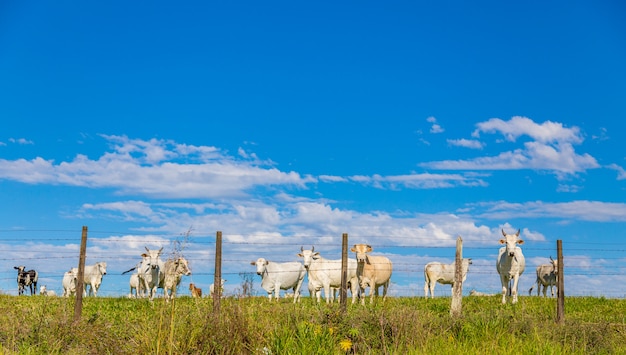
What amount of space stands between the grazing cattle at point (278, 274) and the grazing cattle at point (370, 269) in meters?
2.91

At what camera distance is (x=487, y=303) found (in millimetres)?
20359

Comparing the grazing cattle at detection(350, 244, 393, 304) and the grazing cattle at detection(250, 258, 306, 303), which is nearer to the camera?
the grazing cattle at detection(350, 244, 393, 304)

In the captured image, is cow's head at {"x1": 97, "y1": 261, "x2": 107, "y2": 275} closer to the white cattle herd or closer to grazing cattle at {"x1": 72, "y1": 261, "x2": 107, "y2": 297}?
grazing cattle at {"x1": 72, "y1": 261, "x2": 107, "y2": 297}

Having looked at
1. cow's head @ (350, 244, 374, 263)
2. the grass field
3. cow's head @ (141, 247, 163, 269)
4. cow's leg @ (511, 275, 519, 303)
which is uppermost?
cow's head @ (350, 244, 374, 263)

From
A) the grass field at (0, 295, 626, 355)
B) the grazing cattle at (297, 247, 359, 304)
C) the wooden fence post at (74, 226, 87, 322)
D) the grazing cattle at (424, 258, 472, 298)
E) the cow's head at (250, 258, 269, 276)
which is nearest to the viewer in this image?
the grass field at (0, 295, 626, 355)

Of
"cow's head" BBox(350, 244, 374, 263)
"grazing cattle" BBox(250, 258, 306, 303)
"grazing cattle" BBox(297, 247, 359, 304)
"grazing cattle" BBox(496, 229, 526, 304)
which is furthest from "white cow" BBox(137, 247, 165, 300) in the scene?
"grazing cattle" BBox(496, 229, 526, 304)

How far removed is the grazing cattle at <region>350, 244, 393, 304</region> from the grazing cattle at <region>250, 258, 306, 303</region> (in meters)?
2.91

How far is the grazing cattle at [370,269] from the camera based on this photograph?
22.0 metres

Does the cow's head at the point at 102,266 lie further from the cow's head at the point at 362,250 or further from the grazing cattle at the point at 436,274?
the grazing cattle at the point at 436,274

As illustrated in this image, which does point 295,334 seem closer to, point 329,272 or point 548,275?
point 329,272

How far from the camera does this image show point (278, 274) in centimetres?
2500

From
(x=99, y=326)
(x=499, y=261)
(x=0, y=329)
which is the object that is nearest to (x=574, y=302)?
(x=499, y=261)

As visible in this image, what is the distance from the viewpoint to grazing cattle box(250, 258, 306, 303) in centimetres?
2480

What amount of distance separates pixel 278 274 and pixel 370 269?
387 centimetres
